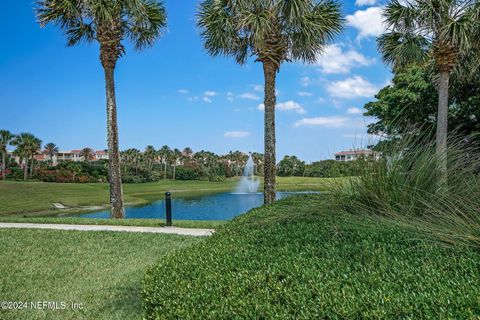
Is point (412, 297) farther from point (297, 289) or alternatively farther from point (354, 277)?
point (297, 289)

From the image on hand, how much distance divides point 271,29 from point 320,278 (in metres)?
10.4

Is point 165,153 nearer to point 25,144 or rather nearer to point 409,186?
point 25,144

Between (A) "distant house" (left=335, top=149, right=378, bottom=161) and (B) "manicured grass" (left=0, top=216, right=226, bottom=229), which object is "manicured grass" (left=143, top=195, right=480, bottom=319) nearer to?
(A) "distant house" (left=335, top=149, right=378, bottom=161)

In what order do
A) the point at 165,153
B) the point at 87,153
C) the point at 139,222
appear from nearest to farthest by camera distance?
the point at 139,222 < the point at 165,153 < the point at 87,153

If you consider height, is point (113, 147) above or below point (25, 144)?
below

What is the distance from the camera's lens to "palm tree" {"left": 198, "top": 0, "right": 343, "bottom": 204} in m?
10.8

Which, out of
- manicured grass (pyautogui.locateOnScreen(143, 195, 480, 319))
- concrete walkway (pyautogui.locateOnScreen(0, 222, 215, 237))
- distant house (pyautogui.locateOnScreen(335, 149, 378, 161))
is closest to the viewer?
manicured grass (pyautogui.locateOnScreen(143, 195, 480, 319))

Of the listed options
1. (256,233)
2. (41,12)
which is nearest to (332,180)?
(256,233)

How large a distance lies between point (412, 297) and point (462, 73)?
15.5 metres

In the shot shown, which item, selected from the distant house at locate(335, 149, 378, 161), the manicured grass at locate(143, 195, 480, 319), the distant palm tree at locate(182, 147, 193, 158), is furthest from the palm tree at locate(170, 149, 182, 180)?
the manicured grass at locate(143, 195, 480, 319)

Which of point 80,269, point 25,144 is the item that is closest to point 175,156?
point 25,144

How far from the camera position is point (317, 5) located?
38.1ft

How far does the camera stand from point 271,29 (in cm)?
1129

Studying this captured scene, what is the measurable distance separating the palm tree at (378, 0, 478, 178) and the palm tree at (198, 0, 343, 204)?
2.57 meters
